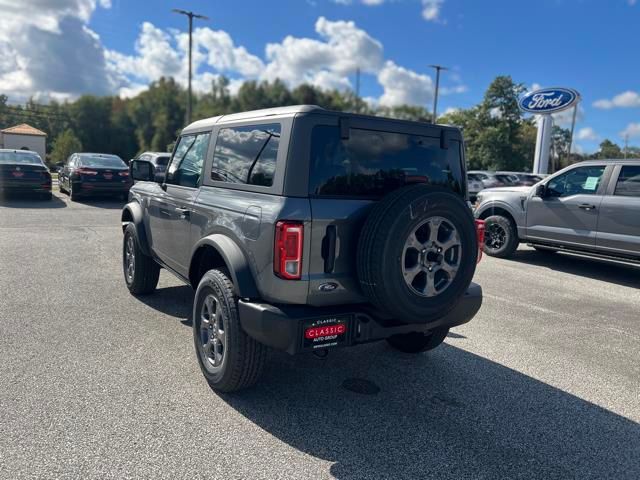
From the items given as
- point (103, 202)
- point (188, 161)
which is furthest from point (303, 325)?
point (103, 202)

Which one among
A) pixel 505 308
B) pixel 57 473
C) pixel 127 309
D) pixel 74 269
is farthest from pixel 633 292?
pixel 74 269

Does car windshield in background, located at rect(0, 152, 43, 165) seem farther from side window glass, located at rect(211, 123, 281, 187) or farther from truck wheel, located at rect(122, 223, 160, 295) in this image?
side window glass, located at rect(211, 123, 281, 187)

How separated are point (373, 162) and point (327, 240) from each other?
68cm

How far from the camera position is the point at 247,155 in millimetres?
3598

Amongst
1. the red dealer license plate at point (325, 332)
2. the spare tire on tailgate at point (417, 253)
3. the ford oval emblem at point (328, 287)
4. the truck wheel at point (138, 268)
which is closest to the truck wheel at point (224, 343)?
the red dealer license plate at point (325, 332)

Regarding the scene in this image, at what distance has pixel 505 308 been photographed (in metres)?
6.01

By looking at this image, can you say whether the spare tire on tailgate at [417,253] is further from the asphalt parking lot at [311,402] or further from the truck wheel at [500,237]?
the truck wheel at [500,237]

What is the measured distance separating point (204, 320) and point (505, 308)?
3.87 meters

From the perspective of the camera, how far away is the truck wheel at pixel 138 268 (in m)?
5.55

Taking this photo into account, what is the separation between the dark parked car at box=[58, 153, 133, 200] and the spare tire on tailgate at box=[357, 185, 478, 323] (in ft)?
43.8

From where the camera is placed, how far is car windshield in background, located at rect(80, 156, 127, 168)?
15531mm

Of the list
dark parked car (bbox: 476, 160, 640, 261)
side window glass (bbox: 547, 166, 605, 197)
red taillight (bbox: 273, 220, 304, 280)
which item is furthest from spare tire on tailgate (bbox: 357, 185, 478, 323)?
side window glass (bbox: 547, 166, 605, 197)

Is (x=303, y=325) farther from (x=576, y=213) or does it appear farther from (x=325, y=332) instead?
(x=576, y=213)

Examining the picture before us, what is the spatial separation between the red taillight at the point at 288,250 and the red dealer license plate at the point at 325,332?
31 centimetres
